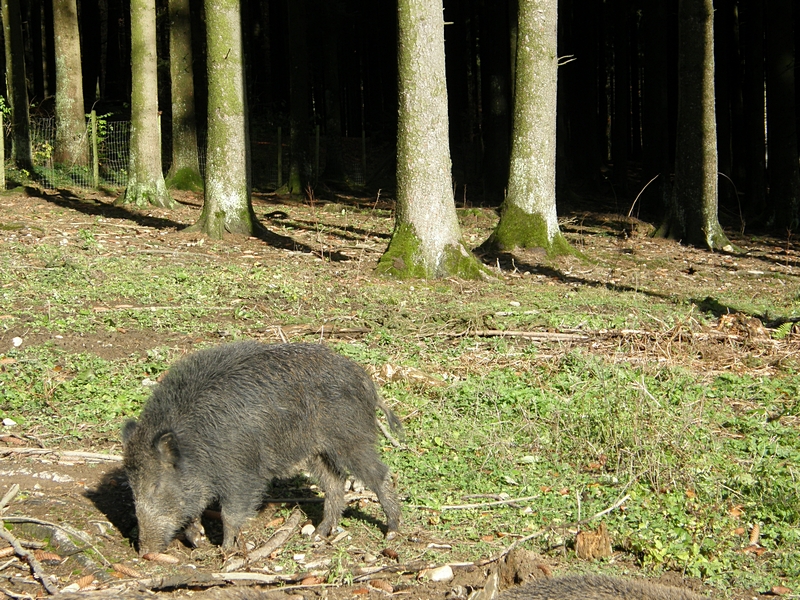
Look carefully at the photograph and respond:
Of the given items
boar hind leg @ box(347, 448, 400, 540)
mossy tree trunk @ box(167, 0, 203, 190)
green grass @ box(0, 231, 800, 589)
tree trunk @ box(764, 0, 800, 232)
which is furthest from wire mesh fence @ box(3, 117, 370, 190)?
boar hind leg @ box(347, 448, 400, 540)

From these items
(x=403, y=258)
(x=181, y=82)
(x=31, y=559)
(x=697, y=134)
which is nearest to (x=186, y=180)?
(x=181, y=82)

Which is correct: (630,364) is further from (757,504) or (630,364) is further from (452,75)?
→ (452,75)

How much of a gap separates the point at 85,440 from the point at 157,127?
12929 millimetres

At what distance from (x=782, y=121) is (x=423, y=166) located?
12631 millimetres

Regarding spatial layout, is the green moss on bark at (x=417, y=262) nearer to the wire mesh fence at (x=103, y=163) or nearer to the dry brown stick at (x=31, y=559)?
the dry brown stick at (x=31, y=559)

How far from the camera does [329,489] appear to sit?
5.55m

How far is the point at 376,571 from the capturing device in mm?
4906

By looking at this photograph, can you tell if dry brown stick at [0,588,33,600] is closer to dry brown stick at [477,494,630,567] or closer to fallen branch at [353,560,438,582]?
fallen branch at [353,560,438,582]

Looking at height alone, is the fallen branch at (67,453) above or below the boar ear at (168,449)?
below

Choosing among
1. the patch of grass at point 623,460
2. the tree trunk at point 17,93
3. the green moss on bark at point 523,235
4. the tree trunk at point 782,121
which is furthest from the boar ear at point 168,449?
the tree trunk at point 782,121

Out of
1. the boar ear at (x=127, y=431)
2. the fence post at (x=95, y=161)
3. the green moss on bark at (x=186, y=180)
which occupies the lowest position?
the boar ear at (x=127, y=431)

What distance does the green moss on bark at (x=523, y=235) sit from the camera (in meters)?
14.0

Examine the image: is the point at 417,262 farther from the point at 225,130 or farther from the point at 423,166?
the point at 225,130

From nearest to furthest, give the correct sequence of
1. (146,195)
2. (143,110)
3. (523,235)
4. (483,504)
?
(483,504), (523,235), (143,110), (146,195)
